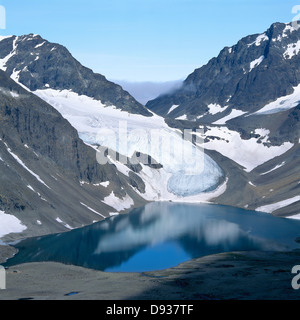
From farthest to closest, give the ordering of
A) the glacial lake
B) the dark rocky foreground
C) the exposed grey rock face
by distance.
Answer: the exposed grey rock face → the glacial lake → the dark rocky foreground

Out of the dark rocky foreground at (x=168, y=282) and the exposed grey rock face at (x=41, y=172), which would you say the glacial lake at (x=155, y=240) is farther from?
the dark rocky foreground at (x=168, y=282)

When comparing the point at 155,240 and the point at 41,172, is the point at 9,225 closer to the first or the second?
the point at 155,240

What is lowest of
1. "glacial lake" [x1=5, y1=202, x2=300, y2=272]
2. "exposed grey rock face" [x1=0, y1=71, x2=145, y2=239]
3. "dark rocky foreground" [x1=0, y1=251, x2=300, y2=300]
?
"dark rocky foreground" [x1=0, y1=251, x2=300, y2=300]

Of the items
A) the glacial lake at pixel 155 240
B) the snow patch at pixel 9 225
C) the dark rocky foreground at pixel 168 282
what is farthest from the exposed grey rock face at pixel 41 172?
the dark rocky foreground at pixel 168 282

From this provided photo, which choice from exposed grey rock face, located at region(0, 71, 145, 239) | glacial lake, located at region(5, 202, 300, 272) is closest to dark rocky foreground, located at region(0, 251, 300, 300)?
glacial lake, located at region(5, 202, 300, 272)

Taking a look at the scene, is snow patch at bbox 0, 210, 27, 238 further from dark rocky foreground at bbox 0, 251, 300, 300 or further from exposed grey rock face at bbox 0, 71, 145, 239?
dark rocky foreground at bbox 0, 251, 300, 300
